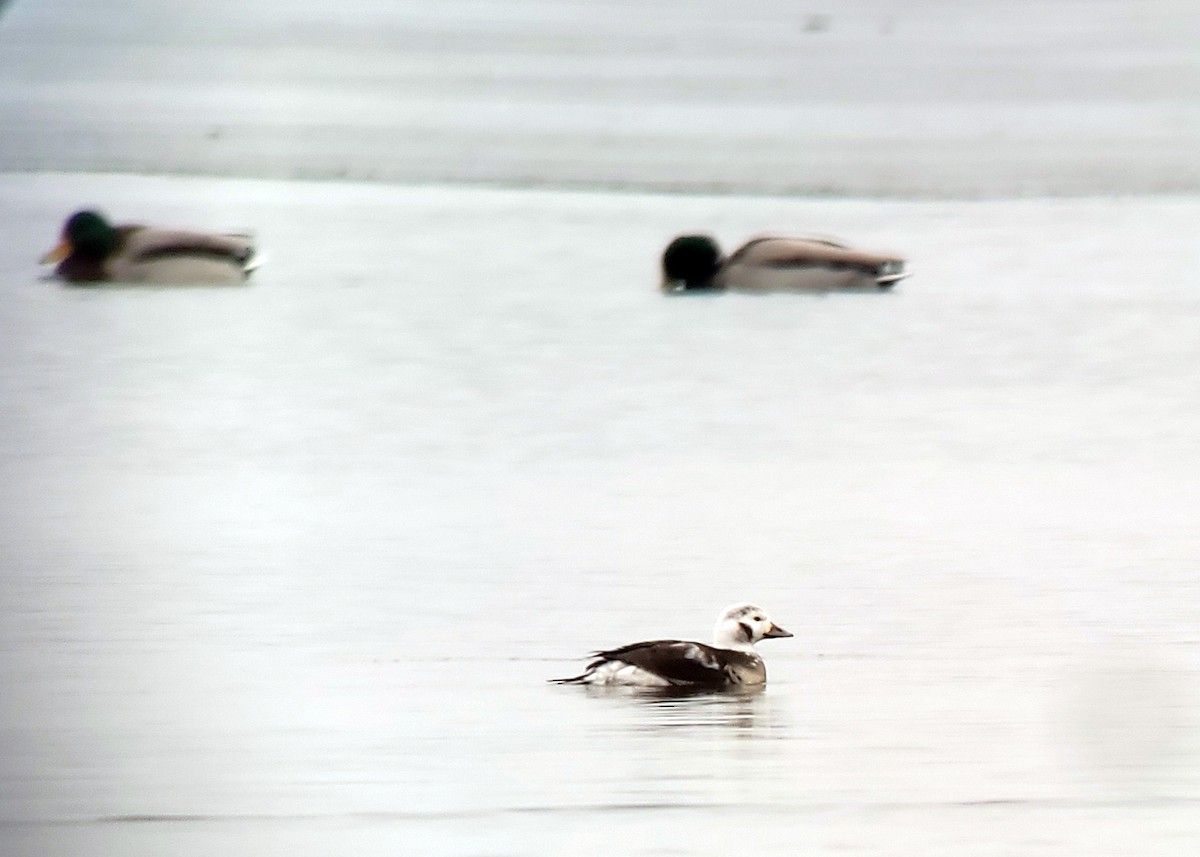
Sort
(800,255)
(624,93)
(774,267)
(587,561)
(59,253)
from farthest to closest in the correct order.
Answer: (624,93), (59,253), (774,267), (800,255), (587,561)

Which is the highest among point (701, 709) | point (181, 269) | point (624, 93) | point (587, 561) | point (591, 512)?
point (624, 93)

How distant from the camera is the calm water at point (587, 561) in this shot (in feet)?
12.4

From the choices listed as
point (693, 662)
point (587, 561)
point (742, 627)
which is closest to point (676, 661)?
point (693, 662)

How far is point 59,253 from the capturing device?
10.6 m

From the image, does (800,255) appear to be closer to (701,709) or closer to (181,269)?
(181,269)

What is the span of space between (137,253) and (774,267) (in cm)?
281

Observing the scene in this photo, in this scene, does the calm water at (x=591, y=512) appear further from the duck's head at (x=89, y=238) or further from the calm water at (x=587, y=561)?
the duck's head at (x=89, y=238)

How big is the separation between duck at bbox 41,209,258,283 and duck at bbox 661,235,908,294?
76.0 inches

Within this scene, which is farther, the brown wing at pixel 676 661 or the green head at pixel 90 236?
the green head at pixel 90 236

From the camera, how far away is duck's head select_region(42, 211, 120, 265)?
10.5 m

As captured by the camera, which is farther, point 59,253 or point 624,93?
point 624,93

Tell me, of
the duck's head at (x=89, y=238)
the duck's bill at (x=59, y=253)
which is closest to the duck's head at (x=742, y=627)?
the duck's head at (x=89, y=238)

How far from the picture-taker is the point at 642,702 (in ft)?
14.2

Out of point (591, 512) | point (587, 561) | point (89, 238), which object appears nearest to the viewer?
point (587, 561)
